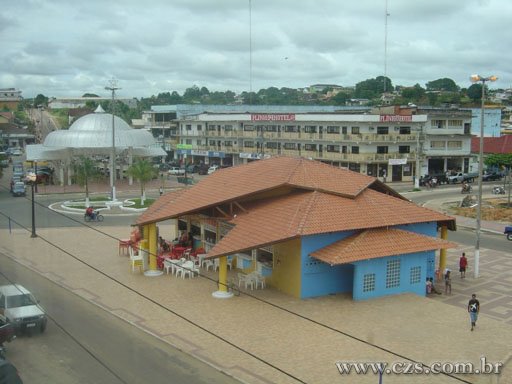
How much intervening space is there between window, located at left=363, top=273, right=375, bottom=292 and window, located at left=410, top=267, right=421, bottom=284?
190 cm

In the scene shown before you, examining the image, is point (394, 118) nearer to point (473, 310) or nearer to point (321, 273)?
point (321, 273)

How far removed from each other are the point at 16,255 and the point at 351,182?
56.6ft

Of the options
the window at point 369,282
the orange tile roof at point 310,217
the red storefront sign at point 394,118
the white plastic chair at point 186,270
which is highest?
the red storefront sign at point 394,118

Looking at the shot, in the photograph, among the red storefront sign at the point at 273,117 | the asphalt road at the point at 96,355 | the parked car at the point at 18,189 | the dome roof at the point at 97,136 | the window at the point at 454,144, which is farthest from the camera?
the red storefront sign at the point at 273,117

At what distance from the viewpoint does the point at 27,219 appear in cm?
4112

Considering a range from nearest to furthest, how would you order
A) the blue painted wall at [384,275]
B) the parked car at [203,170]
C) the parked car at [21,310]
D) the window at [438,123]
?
the parked car at [21,310] < the blue painted wall at [384,275] < the window at [438,123] < the parked car at [203,170]

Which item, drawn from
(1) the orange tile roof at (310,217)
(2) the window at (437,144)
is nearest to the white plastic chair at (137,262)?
(1) the orange tile roof at (310,217)

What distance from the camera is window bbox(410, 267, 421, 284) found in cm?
2323

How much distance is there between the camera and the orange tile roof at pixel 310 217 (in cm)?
2247

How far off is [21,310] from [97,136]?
45.1 meters

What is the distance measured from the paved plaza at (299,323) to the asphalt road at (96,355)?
0.61 m

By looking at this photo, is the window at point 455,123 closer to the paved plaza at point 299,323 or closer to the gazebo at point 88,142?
the gazebo at point 88,142

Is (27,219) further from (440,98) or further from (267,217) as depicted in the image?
(440,98)

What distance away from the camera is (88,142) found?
60.2 meters
